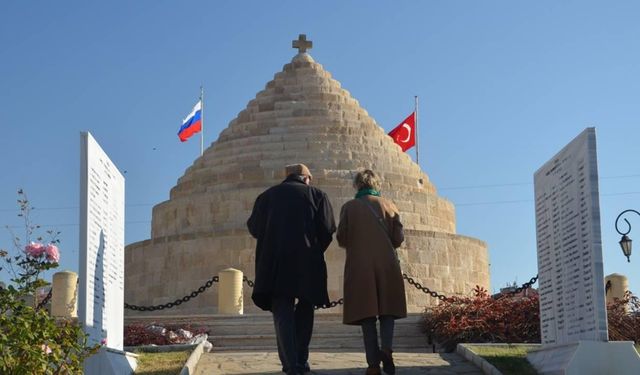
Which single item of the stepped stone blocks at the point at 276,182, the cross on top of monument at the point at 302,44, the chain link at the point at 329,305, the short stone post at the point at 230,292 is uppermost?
the cross on top of monument at the point at 302,44

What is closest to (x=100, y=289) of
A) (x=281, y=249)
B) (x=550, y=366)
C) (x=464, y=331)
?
(x=281, y=249)

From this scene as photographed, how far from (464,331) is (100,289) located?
6.90m

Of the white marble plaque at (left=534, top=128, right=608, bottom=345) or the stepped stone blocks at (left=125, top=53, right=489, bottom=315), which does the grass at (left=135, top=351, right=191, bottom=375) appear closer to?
the white marble plaque at (left=534, top=128, right=608, bottom=345)

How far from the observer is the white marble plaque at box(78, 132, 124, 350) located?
30.0ft

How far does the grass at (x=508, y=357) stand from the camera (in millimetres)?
10719

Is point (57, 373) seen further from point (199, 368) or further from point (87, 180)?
point (199, 368)

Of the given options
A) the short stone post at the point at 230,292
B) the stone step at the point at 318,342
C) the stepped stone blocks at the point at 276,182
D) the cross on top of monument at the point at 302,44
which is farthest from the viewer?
the cross on top of monument at the point at 302,44

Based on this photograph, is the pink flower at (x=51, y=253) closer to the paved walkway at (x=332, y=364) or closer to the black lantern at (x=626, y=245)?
the paved walkway at (x=332, y=364)

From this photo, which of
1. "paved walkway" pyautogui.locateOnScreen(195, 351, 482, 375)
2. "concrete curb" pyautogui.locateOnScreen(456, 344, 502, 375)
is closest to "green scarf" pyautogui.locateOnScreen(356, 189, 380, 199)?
"paved walkway" pyautogui.locateOnScreen(195, 351, 482, 375)

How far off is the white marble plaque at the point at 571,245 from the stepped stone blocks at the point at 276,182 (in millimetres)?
10895

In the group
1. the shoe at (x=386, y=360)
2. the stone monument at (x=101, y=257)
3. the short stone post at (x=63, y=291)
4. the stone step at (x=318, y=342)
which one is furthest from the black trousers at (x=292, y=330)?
the short stone post at (x=63, y=291)

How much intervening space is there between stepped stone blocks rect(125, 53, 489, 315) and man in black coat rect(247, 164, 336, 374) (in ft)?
39.0

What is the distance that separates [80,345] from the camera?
8695 mm

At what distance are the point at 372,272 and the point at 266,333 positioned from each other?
23.2 feet
